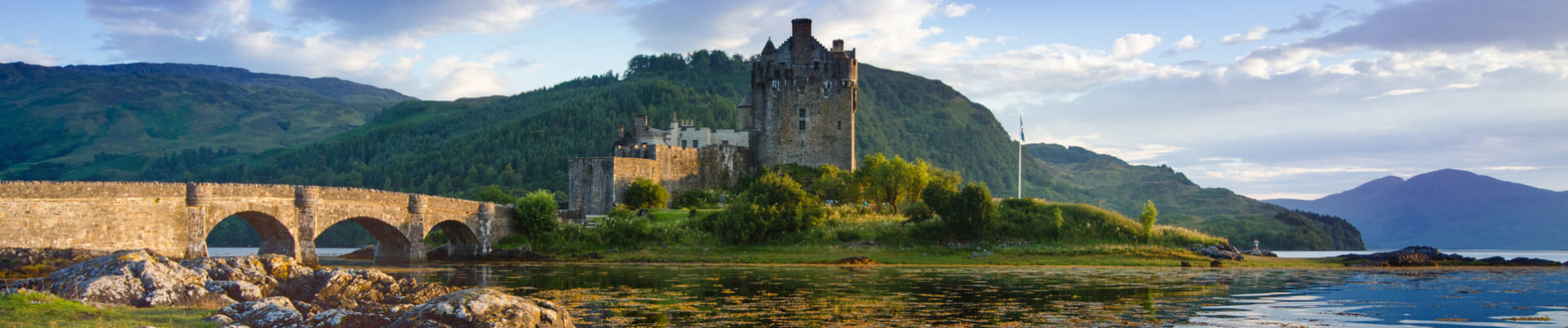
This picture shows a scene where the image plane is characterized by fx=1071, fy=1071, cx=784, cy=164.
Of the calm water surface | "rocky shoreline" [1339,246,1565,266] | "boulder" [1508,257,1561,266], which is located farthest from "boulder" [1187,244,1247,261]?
"boulder" [1508,257,1561,266]

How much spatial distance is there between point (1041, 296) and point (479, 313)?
54.9 feet

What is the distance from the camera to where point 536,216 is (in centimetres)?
6344

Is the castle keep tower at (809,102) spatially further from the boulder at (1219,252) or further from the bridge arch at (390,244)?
the bridge arch at (390,244)

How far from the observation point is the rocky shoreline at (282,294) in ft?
61.0

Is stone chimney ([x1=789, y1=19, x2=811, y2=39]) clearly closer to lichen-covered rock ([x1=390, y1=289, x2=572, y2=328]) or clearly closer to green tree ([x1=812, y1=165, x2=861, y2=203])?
green tree ([x1=812, y1=165, x2=861, y2=203])

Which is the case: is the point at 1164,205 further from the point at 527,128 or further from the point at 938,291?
the point at 938,291

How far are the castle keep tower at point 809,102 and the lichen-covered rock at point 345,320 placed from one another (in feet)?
226

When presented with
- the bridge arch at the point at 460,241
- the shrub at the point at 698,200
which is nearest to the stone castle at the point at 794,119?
the shrub at the point at 698,200

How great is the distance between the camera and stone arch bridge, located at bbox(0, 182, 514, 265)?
3422 cm

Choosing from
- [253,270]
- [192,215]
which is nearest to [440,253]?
[192,215]

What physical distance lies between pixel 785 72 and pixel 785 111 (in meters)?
3.20

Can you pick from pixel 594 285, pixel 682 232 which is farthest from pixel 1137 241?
pixel 594 285

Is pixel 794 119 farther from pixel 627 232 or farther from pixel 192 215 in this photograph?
pixel 192 215

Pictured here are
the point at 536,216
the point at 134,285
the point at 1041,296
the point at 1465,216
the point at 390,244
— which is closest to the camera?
the point at 134,285
